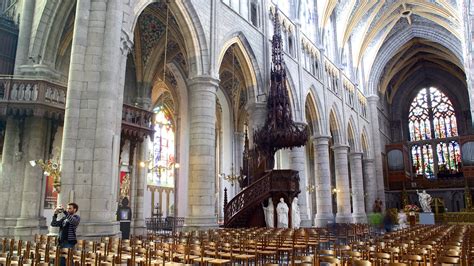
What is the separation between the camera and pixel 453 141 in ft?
131

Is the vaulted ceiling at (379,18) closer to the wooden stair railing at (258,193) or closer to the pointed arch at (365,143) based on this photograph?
the pointed arch at (365,143)

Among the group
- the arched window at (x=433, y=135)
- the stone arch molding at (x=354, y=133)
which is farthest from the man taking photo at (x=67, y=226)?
the arched window at (x=433, y=135)

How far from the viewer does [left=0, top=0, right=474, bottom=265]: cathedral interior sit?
30.8 feet

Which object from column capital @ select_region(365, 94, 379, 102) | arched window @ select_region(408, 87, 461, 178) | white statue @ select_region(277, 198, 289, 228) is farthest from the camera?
arched window @ select_region(408, 87, 461, 178)

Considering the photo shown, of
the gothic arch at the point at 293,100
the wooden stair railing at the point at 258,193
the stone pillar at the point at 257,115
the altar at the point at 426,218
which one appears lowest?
the altar at the point at 426,218

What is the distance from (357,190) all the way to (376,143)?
25.6ft

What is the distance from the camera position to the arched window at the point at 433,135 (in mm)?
40156

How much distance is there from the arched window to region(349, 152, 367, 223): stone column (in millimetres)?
12760

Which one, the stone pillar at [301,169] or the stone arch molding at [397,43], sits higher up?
the stone arch molding at [397,43]

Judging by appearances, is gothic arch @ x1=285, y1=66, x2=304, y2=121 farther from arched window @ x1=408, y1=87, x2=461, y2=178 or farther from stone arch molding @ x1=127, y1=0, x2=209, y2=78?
arched window @ x1=408, y1=87, x2=461, y2=178

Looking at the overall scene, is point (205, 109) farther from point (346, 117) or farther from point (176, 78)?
point (346, 117)

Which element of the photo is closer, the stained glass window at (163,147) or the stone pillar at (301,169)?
the stone pillar at (301,169)

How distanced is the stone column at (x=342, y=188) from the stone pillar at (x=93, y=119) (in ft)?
69.0

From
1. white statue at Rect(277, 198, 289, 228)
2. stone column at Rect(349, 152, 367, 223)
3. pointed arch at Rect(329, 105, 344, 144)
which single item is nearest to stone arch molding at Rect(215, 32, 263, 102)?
white statue at Rect(277, 198, 289, 228)
